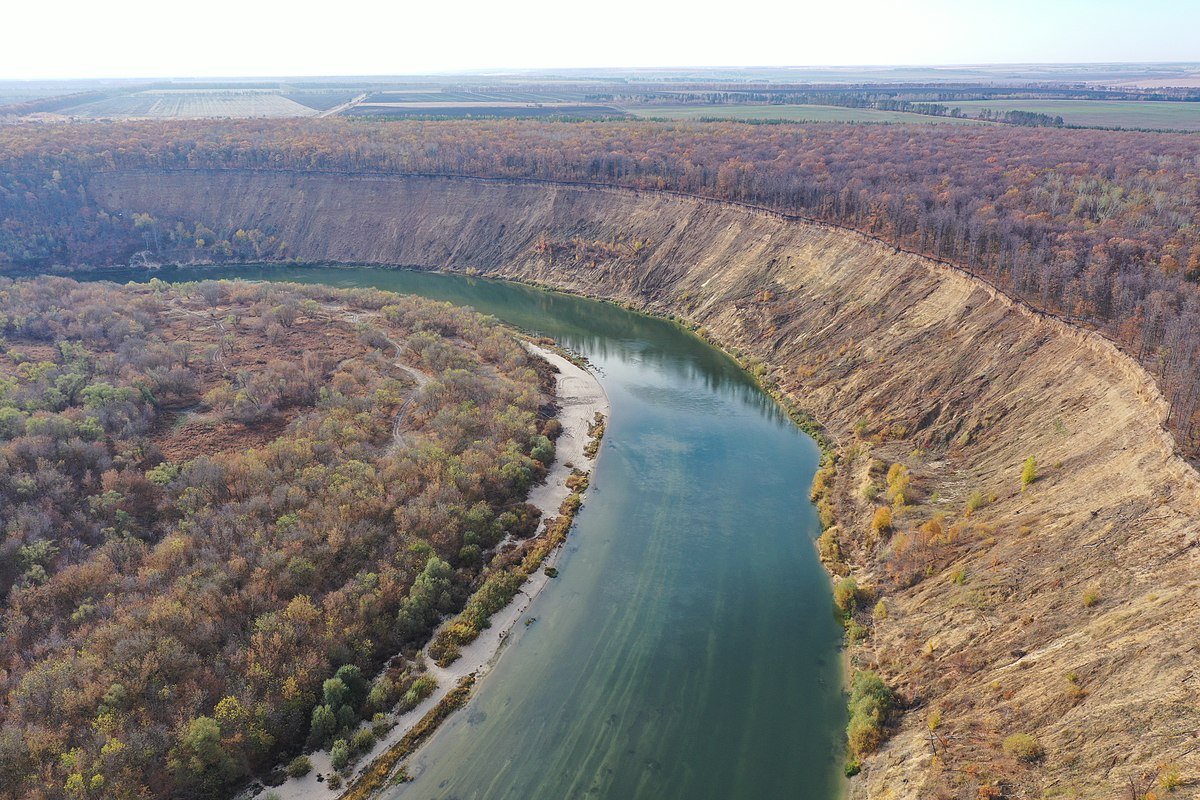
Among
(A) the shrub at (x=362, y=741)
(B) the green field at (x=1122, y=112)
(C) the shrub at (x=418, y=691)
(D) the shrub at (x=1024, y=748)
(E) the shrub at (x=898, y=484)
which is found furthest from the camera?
(B) the green field at (x=1122, y=112)

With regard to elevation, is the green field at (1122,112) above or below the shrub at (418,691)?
above

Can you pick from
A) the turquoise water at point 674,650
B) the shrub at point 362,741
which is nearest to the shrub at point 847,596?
the turquoise water at point 674,650

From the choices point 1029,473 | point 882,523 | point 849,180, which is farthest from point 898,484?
point 849,180

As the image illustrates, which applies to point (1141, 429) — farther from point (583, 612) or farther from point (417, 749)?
point (417, 749)

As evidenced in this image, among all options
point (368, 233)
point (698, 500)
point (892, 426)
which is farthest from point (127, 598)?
point (368, 233)

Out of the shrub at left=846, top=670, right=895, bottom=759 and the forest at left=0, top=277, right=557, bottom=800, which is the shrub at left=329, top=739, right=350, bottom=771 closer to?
the forest at left=0, top=277, right=557, bottom=800

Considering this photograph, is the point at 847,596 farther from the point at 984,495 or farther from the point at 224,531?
the point at 224,531

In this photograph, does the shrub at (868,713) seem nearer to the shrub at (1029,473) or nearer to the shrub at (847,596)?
the shrub at (847,596)
